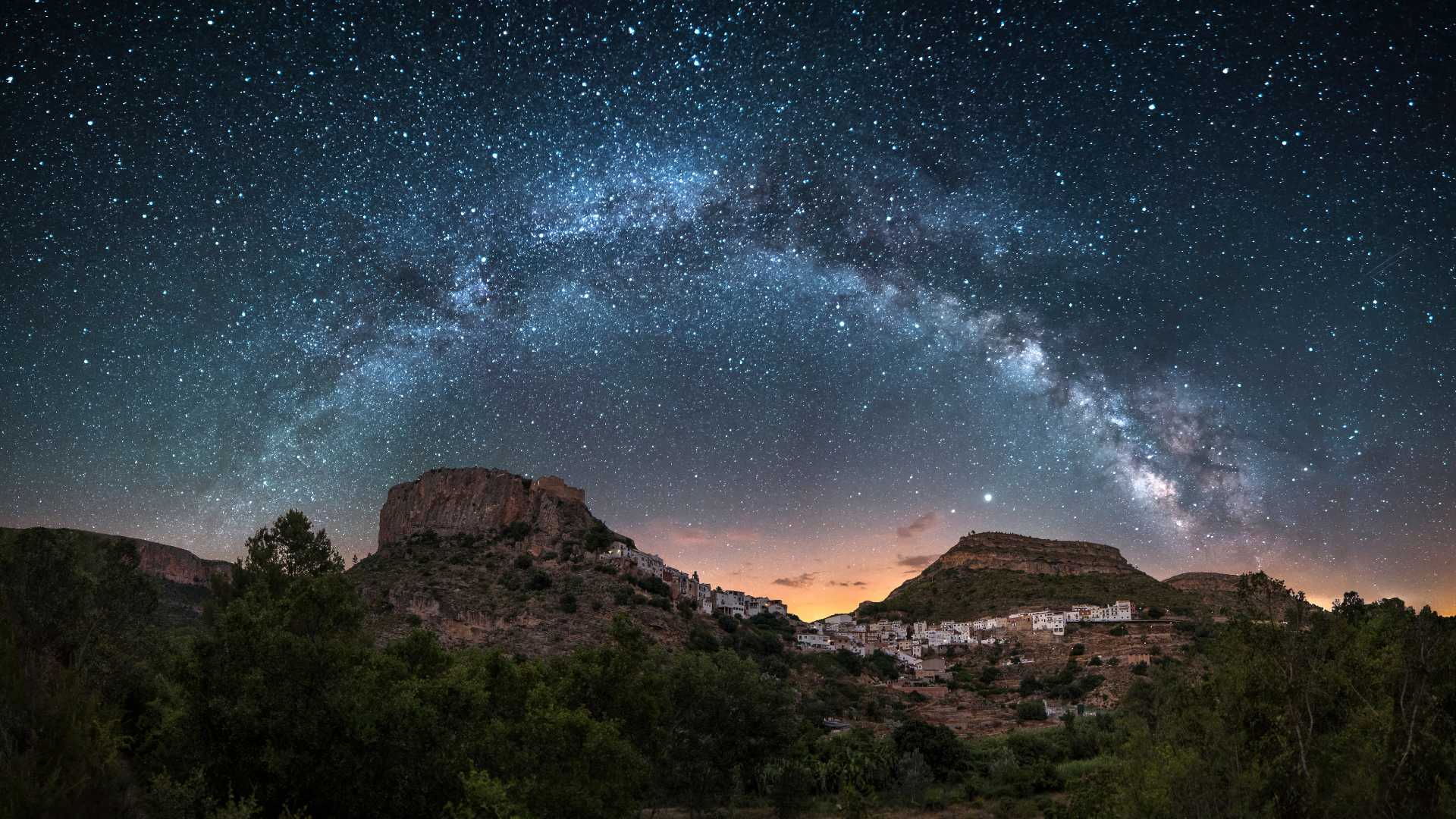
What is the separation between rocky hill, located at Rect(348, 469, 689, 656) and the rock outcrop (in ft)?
240

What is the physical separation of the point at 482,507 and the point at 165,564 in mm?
40019

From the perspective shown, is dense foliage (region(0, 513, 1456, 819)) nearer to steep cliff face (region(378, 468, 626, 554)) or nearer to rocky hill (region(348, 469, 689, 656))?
rocky hill (region(348, 469, 689, 656))

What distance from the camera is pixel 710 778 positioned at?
34.5 meters

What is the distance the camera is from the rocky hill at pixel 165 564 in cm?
2252

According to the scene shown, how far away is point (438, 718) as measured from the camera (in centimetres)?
1819

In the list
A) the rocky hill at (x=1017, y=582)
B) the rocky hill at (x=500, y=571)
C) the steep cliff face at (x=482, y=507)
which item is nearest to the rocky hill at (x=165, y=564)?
the rocky hill at (x=500, y=571)

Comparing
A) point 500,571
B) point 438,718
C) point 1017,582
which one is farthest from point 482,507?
point 438,718

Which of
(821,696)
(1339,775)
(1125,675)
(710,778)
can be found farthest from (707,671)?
(1125,675)

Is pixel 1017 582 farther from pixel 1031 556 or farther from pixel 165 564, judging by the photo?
pixel 165 564

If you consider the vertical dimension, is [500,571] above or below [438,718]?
above

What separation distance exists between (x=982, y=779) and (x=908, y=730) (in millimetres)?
6959

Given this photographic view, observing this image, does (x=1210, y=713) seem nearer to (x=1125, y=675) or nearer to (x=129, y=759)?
(x=129, y=759)

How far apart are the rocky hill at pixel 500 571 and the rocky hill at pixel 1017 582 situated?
57402 millimetres

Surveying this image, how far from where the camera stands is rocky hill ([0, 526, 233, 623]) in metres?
22.5
